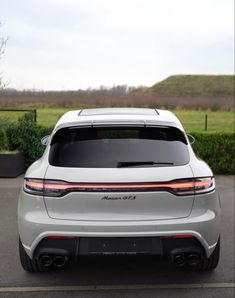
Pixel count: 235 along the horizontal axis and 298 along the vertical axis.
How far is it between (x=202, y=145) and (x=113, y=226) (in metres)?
6.60

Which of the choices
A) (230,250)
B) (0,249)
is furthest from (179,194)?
(0,249)

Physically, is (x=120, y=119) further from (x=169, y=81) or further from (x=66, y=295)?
(x=169, y=81)

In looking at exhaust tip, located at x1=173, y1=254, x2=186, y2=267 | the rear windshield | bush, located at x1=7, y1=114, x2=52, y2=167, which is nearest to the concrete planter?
bush, located at x1=7, y1=114, x2=52, y2=167

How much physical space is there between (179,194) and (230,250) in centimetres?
189

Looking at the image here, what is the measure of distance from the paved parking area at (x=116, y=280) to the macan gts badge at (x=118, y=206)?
0.22m

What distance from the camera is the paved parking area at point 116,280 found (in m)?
3.56

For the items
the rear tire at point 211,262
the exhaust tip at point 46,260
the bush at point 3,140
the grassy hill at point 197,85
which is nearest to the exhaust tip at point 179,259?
A: the rear tire at point 211,262

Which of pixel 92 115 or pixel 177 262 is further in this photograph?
pixel 92 115

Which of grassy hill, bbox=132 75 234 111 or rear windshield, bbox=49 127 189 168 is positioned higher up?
grassy hill, bbox=132 75 234 111

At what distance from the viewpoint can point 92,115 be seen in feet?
12.6

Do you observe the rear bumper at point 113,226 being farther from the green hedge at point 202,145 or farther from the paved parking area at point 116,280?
the green hedge at point 202,145

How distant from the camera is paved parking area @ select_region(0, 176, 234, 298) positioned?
11.7 feet

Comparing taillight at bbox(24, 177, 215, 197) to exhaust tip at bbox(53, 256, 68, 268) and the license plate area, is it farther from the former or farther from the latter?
exhaust tip at bbox(53, 256, 68, 268)

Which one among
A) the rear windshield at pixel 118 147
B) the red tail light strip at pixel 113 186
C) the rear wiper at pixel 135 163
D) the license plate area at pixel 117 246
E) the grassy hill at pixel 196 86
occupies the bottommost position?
the license plate area at pixel 117 246
